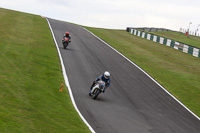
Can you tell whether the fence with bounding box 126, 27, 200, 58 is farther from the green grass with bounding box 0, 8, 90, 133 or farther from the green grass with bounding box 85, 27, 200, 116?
the green grass with bounding box 0, 8, 90, 133

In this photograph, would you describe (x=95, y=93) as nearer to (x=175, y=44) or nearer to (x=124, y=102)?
(x=124, y=102)

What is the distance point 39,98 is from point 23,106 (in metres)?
1.81

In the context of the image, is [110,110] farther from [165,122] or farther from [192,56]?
[192,56]

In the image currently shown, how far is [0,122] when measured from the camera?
37.1 ft

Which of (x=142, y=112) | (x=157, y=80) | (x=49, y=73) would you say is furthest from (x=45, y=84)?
(x=157, y=80)

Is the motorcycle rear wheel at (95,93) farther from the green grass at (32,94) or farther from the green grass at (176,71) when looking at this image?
the green grass at (176,71)

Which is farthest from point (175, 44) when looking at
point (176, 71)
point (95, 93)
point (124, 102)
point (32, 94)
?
point (32, 94)

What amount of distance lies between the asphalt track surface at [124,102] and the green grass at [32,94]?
3.26ft

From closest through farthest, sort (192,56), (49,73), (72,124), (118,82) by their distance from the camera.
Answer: (72,124) < (49,73) < (118,82) < (192,56)

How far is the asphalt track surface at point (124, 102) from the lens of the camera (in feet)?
49.7

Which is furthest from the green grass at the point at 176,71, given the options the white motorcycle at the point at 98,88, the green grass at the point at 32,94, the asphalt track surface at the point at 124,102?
the green grass at the point at 32,94

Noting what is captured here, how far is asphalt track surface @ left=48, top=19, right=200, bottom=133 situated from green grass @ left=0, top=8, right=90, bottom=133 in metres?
0.99

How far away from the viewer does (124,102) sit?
735 inches

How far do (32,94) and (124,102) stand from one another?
539 cm
